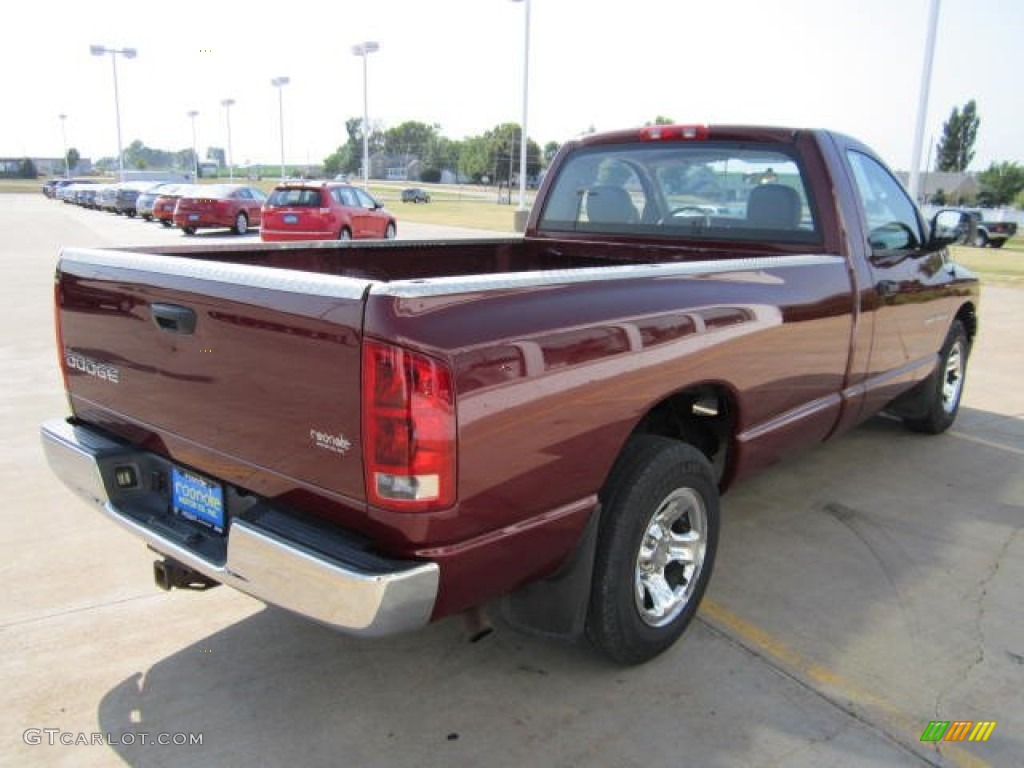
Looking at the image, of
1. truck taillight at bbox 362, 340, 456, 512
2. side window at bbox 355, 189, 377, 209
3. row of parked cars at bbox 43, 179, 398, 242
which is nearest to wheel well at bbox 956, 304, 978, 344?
truck taillight at bbox 362, 340, 456, 512

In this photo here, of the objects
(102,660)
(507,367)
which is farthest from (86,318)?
(507,367)

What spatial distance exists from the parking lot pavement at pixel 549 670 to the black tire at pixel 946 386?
1.38 meters

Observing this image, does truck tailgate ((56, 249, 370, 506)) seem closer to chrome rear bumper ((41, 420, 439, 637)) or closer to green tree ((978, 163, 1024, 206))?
chrome rear bumper ((41, 420, 439, 637))

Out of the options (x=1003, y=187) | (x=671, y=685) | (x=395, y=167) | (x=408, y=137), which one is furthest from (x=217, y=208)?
(x=408, y=137)

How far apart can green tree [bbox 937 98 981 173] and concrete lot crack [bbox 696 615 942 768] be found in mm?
113184

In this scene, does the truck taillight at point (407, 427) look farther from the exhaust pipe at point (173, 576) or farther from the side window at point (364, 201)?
the side window at point (364, 201)

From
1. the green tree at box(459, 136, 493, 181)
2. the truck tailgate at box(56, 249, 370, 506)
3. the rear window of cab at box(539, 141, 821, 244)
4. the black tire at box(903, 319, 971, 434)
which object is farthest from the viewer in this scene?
the green tree at box(459, 136, 493, 181)

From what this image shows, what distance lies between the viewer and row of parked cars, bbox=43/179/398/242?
62.7 ft

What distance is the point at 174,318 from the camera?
2562mm

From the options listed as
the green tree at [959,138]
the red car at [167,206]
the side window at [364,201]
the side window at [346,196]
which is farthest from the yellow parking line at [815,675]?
the green tree at [959,138]

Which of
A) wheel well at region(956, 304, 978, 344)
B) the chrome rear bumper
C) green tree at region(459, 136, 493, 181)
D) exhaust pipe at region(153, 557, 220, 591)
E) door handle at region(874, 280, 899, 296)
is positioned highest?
green tree at region(459, 136, 493, 181)

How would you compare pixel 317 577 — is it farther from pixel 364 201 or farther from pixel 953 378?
pixel 364 201

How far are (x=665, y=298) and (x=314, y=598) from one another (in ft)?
5.00

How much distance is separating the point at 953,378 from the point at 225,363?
215 inches
